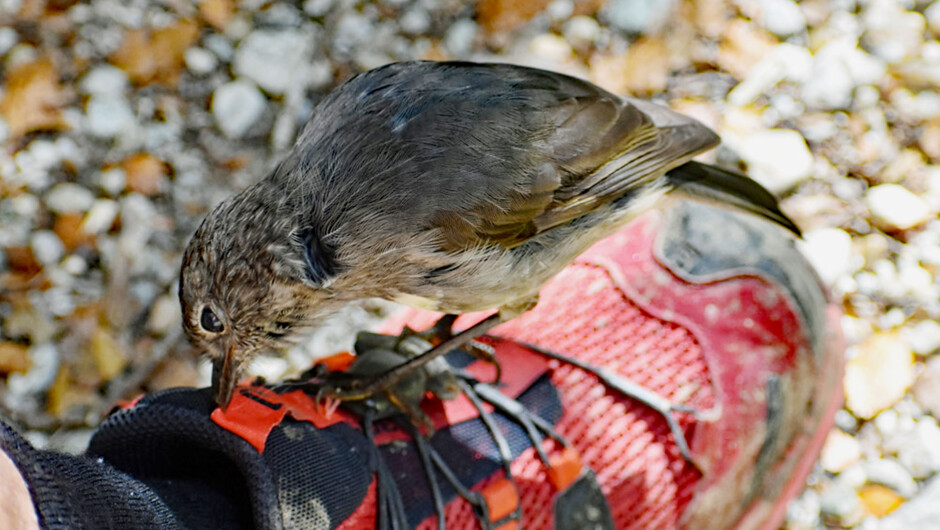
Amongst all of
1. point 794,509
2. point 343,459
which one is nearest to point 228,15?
point 343,459

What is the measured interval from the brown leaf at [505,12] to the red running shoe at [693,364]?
112 cm

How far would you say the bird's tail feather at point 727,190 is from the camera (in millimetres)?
2385

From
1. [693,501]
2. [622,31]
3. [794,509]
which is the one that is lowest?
[794,509]

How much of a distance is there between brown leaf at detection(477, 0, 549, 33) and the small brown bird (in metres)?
1.24

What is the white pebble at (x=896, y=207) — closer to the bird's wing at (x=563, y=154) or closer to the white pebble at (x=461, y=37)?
the bird's wing at (x=563, y=154)

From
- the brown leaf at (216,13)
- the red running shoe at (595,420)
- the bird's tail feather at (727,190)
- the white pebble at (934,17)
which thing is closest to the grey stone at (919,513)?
the red running shoe at (595,420)

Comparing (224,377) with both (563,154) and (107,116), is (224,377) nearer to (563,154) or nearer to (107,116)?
(563,154)

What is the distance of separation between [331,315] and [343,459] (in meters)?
0.46

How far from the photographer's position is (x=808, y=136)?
3.17 meters

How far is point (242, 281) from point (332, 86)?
149 centimetres

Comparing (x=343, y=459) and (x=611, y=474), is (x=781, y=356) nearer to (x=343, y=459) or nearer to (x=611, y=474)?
(x=611, y=474)

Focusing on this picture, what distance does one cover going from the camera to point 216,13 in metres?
3.36

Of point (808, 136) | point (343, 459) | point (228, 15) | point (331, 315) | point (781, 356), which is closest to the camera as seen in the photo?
point (343, 459)

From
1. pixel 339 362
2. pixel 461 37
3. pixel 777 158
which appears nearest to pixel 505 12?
pixel 461 37
